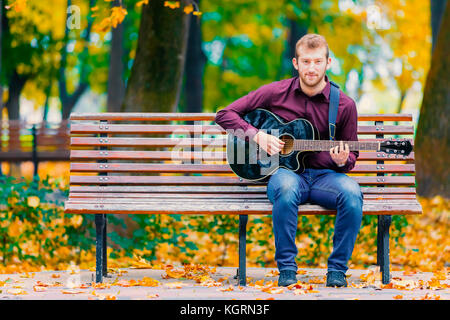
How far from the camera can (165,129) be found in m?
5.05

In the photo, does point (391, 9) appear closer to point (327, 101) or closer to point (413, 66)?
point (413, 66)

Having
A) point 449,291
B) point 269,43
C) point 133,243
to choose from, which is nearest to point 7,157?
point 269,43

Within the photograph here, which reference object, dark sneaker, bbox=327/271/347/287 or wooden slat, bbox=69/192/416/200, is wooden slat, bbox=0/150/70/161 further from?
dark sneaker, bbox=327/271/347/287

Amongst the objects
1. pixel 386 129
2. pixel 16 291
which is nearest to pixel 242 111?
pixel 386 129

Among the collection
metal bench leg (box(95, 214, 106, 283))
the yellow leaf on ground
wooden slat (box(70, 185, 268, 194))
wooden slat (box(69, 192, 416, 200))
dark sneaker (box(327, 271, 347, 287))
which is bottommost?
dark sneaker (box(327, 271, 347, 287))

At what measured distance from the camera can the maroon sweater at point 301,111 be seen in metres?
4.76

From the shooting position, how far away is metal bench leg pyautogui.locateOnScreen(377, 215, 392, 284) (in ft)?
15.9

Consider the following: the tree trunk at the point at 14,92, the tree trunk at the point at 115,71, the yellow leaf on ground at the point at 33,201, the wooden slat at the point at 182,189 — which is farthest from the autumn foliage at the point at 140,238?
the tree trunk at the point at 14,92

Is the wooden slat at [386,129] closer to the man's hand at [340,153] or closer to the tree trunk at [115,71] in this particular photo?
the man's hand at [340,153]

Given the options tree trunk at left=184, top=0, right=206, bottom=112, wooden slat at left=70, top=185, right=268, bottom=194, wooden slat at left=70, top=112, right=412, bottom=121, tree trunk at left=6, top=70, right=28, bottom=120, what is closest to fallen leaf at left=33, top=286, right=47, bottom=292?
wooden slat at left=70, top=185, right=268, bottom=194

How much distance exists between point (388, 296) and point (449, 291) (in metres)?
0.52

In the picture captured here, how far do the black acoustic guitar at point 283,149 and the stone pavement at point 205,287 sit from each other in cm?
78

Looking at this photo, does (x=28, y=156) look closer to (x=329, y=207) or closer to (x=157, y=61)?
(x=157, y=61)

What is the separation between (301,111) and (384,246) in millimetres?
1097
